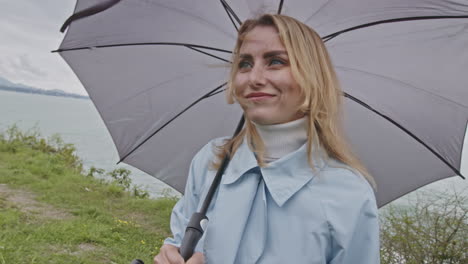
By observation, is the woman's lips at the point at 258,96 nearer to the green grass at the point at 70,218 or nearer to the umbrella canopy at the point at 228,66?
the umbrella canopy at the point at 228,66

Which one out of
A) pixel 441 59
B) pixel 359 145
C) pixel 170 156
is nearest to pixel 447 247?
pixel 359 145

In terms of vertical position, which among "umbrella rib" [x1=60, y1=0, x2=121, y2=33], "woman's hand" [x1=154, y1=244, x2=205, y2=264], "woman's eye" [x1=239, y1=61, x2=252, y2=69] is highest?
"umbrella rib" [x1=60, y1=0, x2=121, y2=33]

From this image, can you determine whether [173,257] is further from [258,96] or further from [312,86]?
[312,86]

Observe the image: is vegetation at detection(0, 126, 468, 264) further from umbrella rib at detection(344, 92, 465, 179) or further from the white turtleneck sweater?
the white turtleneck sweater

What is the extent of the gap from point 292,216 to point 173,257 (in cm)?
44

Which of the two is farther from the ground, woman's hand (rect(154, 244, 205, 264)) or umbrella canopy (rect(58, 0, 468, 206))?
umbrella canopy (rect(58, 0, 468, 206))

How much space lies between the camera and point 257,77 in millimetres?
1425

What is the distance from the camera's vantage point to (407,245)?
A: 3809mm

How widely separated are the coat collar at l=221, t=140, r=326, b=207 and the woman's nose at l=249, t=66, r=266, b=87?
0.86ft

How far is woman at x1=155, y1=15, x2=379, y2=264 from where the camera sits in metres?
1.31

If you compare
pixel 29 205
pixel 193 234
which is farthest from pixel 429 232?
pixel 29 205

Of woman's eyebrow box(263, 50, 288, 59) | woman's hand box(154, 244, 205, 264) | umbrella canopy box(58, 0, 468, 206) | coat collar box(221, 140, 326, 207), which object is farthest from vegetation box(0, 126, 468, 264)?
woman's eyebrow box(263, 50, 288, 59)

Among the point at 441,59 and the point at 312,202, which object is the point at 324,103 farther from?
the point at 441,59

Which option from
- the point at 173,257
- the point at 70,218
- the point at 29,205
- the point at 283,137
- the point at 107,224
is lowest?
the point at 107,224
